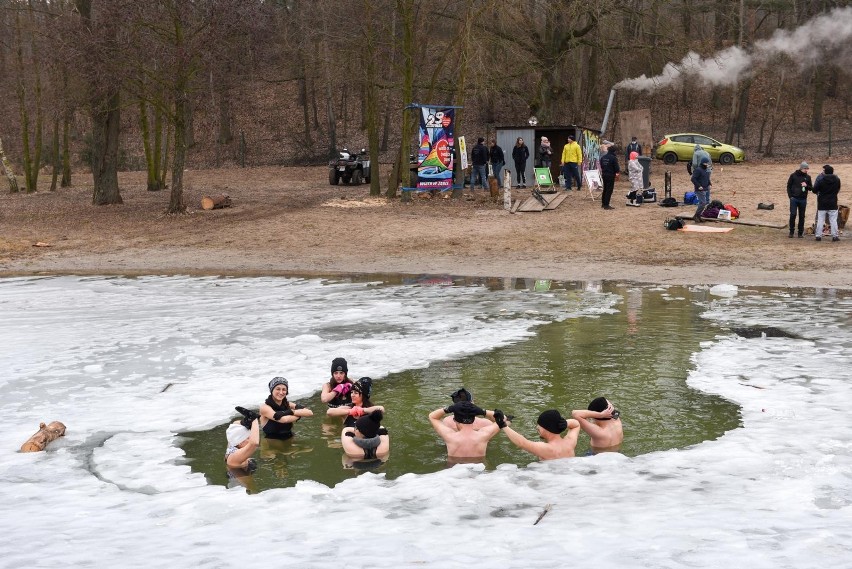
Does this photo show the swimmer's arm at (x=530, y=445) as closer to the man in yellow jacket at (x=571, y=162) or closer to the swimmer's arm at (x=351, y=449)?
the swimmer's arm at (x=351, y=449)

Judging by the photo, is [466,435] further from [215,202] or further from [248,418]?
[215,202]

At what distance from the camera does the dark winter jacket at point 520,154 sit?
1199 inches

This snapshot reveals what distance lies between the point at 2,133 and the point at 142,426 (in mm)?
47418

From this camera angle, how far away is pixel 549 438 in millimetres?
8664

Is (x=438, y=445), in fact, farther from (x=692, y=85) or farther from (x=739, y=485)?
(x=692, y=85)

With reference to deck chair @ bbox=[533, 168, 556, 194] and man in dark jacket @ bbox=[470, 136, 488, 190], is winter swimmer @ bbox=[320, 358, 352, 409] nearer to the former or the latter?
deck chair @ bbox=[533, 168, 556, 194]

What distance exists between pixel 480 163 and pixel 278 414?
22.0 meters

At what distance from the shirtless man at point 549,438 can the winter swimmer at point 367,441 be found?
1.10 meters

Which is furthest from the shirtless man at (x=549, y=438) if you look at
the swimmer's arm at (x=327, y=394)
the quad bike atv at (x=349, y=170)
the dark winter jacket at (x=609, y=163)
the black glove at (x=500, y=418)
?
the quad bike atv at (x=349, y=170)

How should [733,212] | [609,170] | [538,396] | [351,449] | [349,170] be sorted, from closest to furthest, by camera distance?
[351,449] → [538,396] → [733,212] → [609,170] → [349,170]

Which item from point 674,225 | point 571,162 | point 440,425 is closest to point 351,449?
point 440,425

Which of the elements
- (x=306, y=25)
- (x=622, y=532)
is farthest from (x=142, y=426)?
(x=306, y=25)

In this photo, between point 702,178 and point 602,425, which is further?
point 702,178

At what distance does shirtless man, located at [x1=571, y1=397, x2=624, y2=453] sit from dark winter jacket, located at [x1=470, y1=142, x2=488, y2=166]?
71.6 ft
